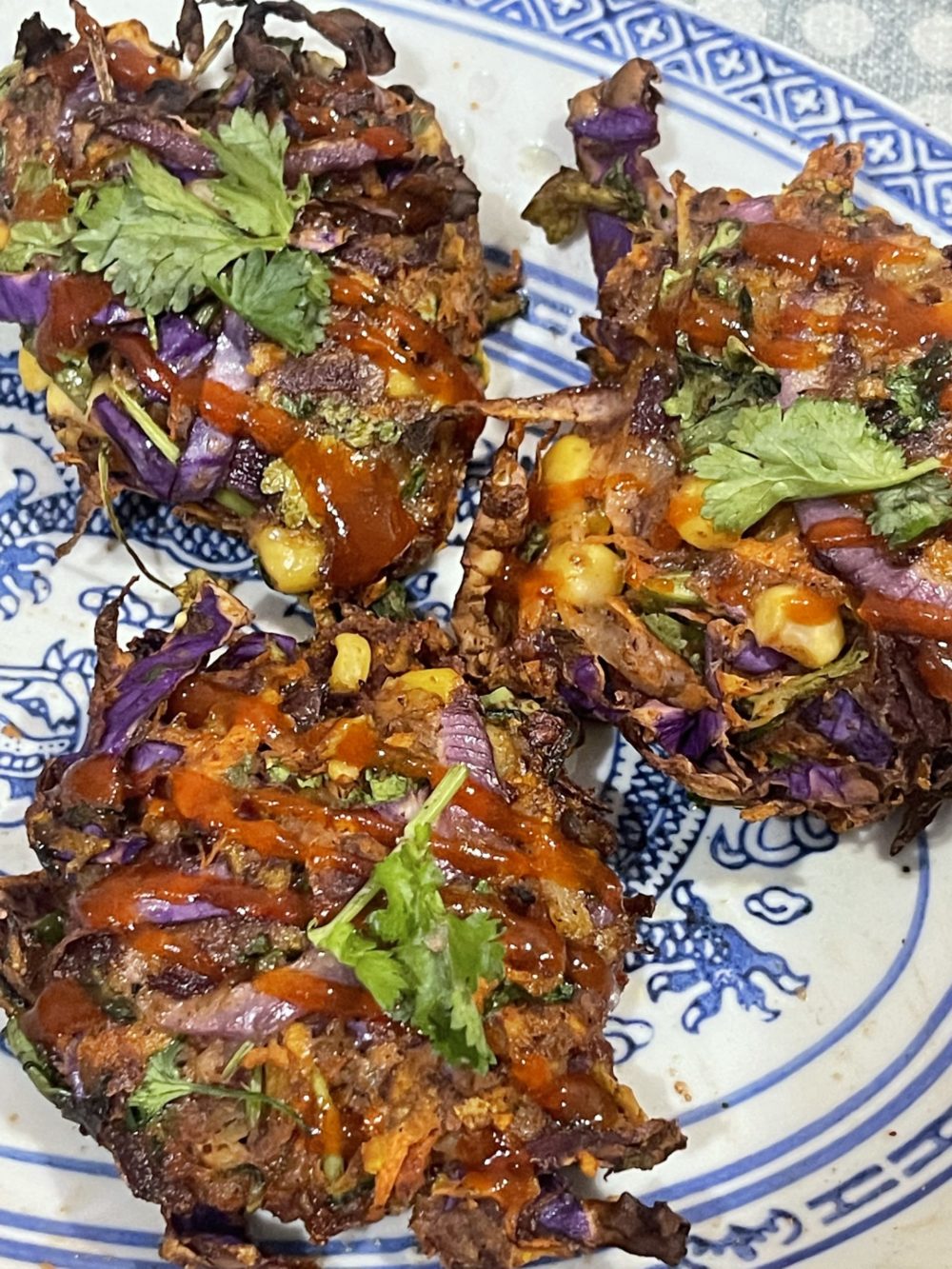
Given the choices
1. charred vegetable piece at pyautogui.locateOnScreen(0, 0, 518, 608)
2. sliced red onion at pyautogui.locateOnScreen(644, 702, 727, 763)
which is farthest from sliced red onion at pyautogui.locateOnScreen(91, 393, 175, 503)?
sliced red onion at pyautogui.locateOnScreen(644, 702, 727, 763)

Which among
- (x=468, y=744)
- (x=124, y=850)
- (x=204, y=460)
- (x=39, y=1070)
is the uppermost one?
(x=204, y=460)

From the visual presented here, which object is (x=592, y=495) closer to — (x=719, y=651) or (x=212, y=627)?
(x=719, y=651)

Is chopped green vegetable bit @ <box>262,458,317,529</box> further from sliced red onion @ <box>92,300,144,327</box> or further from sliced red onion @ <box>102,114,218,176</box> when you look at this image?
sliced red onion @ <box>102,114,218,176</box>

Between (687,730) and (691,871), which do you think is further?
(691,871)

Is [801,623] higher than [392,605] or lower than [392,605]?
higher

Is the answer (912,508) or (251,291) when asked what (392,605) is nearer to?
(251,291)

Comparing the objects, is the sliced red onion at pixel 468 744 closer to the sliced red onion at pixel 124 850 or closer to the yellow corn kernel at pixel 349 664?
the yellow corn kernel at pixel 349 664

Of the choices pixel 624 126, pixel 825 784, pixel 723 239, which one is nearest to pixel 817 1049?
pixel 825 784
